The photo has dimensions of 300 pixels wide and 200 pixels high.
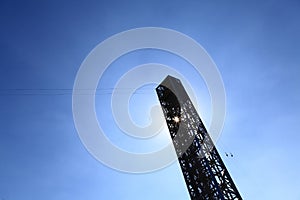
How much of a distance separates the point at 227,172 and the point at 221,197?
150cm

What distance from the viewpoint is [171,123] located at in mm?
17234

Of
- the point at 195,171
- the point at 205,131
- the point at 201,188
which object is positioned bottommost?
the point at 201,188

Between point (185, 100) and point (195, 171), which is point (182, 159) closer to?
point (195, 171)

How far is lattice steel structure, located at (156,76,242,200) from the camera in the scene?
14258 mm

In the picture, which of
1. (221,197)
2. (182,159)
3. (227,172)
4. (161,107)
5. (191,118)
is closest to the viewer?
(221,197)

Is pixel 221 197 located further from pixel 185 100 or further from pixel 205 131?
pixel 185 100

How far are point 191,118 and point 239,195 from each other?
5.40 meters

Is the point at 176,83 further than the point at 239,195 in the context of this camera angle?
Yes

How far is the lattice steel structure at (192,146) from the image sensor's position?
14.3 metres

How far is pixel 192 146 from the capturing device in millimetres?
15945

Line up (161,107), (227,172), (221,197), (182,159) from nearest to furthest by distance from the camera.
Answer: (221,197), (227,172), (182,159), (161,107)

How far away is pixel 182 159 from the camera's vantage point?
15891mm

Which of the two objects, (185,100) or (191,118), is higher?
(185,100)

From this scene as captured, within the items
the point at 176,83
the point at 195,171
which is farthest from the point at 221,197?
the point at 176,83
